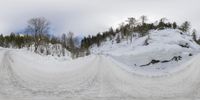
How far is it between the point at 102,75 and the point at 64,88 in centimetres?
156

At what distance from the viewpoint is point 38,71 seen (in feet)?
40.9

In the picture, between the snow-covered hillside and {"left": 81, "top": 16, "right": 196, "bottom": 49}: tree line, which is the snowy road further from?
{"left": 81, "top": 16, "right": 196, "bottom": 49}: tree line

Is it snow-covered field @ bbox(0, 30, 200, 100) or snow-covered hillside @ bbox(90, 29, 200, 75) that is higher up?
snow-covered field @ bbox(0, 30, 200, 100)

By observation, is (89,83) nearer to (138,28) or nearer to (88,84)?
(88,84)

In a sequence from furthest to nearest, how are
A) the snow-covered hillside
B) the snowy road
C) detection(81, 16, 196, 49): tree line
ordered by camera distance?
detection(81, 16, 196, 49): tree line < the snow-covered hillside < the snowy road

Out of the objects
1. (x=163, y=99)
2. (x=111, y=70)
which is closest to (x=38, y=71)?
(x=111, y=70)

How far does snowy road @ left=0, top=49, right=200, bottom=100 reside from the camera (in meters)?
10.7

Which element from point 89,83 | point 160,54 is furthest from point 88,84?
point 160,54

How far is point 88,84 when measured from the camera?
37.3 ft

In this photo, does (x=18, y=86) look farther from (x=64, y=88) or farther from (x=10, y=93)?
A: (x=64, y=88)

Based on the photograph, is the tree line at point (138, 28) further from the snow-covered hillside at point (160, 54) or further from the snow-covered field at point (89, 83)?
the snow-covered field at point (89, 83)

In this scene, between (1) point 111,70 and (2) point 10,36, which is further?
(2) point 10,36

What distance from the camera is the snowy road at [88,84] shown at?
10.7 meters

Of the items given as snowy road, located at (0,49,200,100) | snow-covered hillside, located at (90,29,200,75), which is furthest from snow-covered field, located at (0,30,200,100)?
snow-covered hillside, located at (90,29,200,75)
